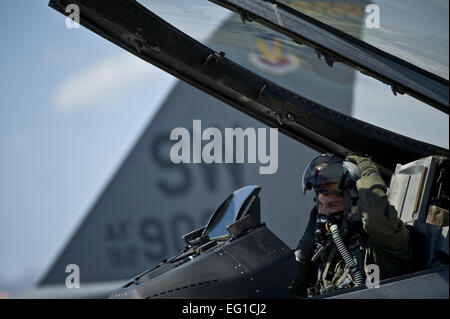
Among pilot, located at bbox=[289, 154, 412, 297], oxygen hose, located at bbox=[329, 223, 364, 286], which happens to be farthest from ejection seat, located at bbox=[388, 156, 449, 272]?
Answer: oxygen hose, located at bbox=[329, 223, 364, 286]

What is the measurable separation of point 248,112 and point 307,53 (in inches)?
22.4

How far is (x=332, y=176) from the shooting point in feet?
9.02

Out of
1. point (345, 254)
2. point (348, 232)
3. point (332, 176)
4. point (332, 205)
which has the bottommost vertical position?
point (345, 254)

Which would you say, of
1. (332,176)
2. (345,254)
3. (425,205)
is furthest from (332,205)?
(425,205)

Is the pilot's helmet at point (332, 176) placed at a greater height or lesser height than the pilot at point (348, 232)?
greater

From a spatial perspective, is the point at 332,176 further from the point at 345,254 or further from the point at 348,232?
the point at 345,254

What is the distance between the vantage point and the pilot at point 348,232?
7.84 feet

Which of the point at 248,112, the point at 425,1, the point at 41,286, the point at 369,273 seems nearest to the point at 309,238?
the point at 369,273

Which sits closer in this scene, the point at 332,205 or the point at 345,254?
the point at 345,254

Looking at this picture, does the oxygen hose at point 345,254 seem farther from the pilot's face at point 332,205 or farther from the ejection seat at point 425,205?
the ejection seat at point 425,205

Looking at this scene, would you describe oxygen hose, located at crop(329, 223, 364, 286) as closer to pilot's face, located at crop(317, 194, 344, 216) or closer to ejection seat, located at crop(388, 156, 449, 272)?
pilot's face, located at crop(317, 194, 344, 216)

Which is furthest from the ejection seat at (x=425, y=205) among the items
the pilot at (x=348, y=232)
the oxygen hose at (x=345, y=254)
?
the oxygen hose at (x=345, y=254)

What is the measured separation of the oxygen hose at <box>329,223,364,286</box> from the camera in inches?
97.0

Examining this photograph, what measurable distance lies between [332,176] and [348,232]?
26 cm
